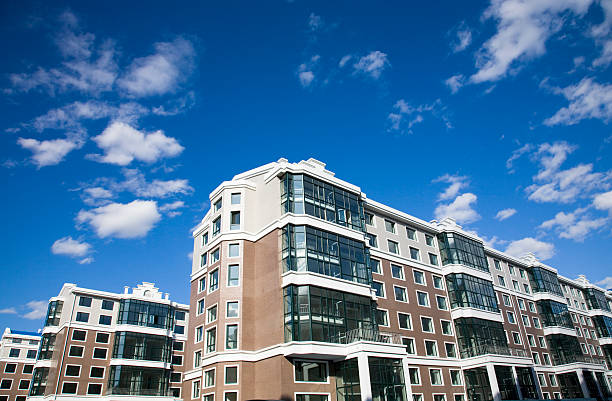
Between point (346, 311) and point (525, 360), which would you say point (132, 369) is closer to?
point (346, 311)

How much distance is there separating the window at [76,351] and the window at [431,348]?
40.0 m

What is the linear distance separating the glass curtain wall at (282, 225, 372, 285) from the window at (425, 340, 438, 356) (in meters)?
9.38

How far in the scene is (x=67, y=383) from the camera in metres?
49.4

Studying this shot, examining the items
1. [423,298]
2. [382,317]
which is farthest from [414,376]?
[423,298]

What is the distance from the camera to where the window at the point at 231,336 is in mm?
30516

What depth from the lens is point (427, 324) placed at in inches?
1567

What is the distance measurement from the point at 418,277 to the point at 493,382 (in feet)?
35.4

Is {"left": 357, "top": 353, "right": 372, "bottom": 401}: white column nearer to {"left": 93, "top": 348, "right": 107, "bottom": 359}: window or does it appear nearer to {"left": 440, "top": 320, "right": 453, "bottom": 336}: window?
{"left": 440, "top": 320, "right": 453, "bottom": 336}: window

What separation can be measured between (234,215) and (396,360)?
16825 mm

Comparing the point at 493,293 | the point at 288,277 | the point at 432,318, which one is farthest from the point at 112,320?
the point at 493,293

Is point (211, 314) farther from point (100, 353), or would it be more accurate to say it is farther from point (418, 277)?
point (100, 353)

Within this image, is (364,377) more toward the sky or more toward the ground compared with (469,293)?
more toward the ground

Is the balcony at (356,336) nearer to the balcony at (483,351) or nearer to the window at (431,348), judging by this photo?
the window at (431,348)

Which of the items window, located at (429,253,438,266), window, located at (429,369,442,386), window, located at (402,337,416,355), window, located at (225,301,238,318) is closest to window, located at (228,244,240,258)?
window, located at (225,301,238,318)
